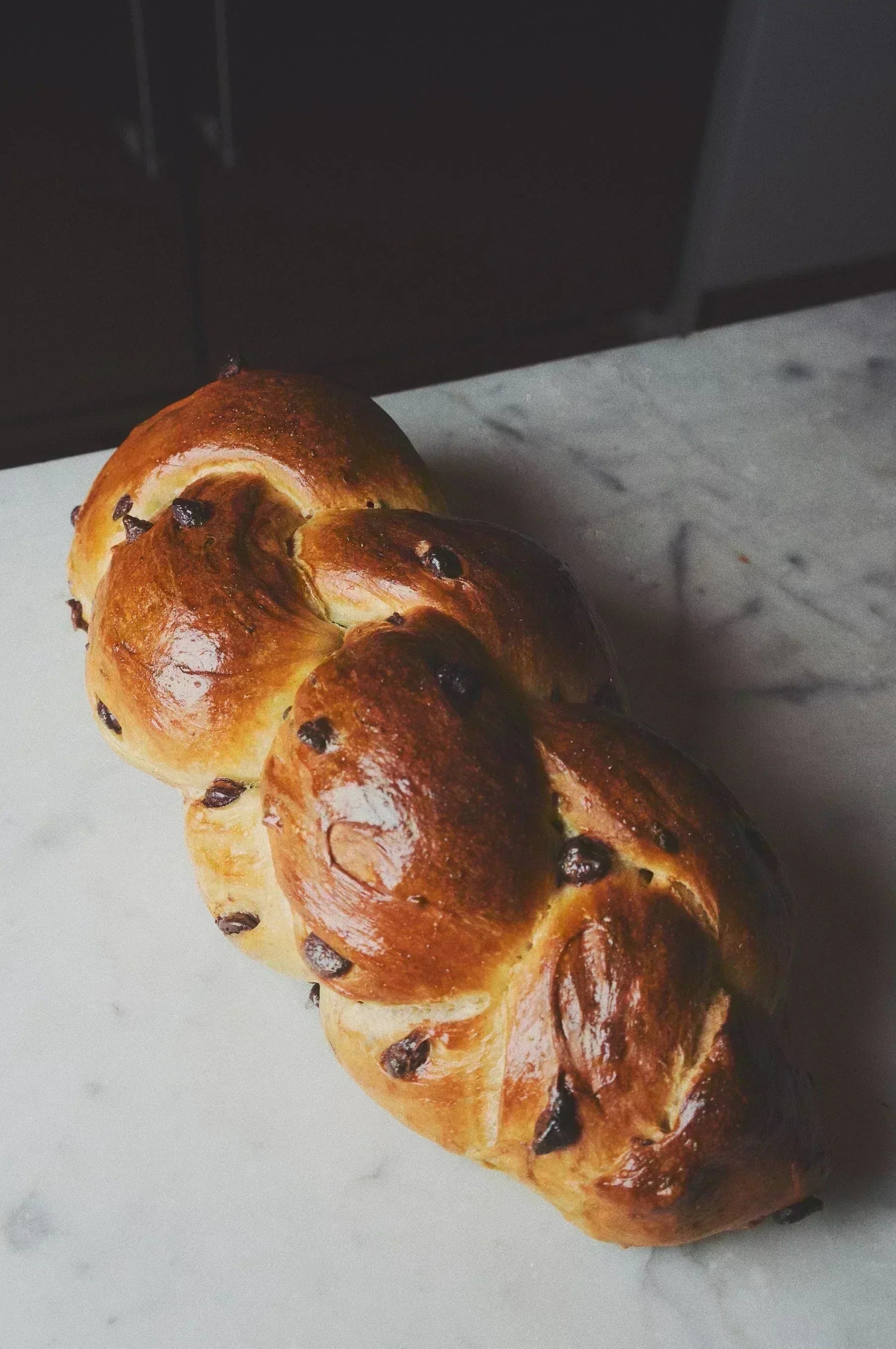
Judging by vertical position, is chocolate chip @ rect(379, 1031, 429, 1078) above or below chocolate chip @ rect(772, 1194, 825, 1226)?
above

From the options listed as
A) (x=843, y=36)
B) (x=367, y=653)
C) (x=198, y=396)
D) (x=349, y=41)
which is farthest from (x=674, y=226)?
(x=367, y=653)

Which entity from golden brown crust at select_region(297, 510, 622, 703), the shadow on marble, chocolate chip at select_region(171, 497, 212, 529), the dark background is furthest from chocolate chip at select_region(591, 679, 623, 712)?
the dark background

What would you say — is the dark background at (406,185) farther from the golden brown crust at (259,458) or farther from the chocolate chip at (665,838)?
the chocolate chip at (665,838)

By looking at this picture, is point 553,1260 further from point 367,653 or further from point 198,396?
point 198,396

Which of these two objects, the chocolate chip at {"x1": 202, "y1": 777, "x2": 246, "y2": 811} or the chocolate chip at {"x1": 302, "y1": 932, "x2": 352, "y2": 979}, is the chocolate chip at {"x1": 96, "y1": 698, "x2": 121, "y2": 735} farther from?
the chocolate chip at {"x1": 302, "y1": 932, "x2": 352, "y2": 979}

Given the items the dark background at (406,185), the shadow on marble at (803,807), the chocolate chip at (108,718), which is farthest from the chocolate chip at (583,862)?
the dark background at (406,185)

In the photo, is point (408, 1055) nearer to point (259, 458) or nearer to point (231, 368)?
point (259, 458)

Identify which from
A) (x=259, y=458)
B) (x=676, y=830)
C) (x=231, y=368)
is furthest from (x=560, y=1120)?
(x=231, y=368)
